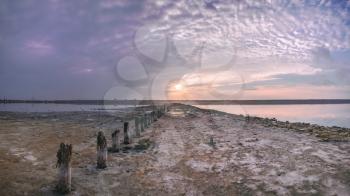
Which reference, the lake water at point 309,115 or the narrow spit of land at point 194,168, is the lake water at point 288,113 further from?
the narrow spit of land at point 194,168

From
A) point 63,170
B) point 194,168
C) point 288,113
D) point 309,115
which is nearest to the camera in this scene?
point 63,170

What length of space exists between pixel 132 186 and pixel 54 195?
2.74 meters

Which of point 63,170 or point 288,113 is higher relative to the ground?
point 63,170

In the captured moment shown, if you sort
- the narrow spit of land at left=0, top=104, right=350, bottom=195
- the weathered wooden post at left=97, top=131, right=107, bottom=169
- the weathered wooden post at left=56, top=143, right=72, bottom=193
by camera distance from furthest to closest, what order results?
the weathered wooden post at left=97, top=131, right=107, bottom=169 < the narrow spit of land at left=0, top=104, right=350, bottom=195 < the weathered wooden post at left=56, top=143, right=72, bottom=193

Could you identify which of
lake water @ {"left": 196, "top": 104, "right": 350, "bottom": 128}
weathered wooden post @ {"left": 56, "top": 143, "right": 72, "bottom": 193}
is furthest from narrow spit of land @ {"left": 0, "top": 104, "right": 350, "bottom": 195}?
lake water @ {"left": 196, "top": 104, "right": 350, "bottom": 128}

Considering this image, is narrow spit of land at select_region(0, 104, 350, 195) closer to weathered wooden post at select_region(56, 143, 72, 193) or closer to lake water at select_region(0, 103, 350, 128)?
weathered wooden post at select_region(56, 143, 72, 193)

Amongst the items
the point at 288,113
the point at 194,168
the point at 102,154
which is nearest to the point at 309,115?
the point at 288,113

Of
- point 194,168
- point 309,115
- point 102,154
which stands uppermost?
point 102,154

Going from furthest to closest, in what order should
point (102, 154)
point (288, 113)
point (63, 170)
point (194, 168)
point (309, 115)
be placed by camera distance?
1. point (288, 113)
2. point (309, 115)
3. point (194, 168)
4. point (102, 154)
5. point (63, 170)

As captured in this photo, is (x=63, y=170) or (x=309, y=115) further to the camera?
(x=309, y=115)

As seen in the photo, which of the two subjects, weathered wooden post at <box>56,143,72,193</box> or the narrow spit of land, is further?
the narrow spit of land

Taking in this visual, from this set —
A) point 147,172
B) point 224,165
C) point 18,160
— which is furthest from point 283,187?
point 18,160

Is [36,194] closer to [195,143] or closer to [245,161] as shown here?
[245,161]

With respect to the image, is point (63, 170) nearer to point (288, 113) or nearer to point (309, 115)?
point (309, 115)
